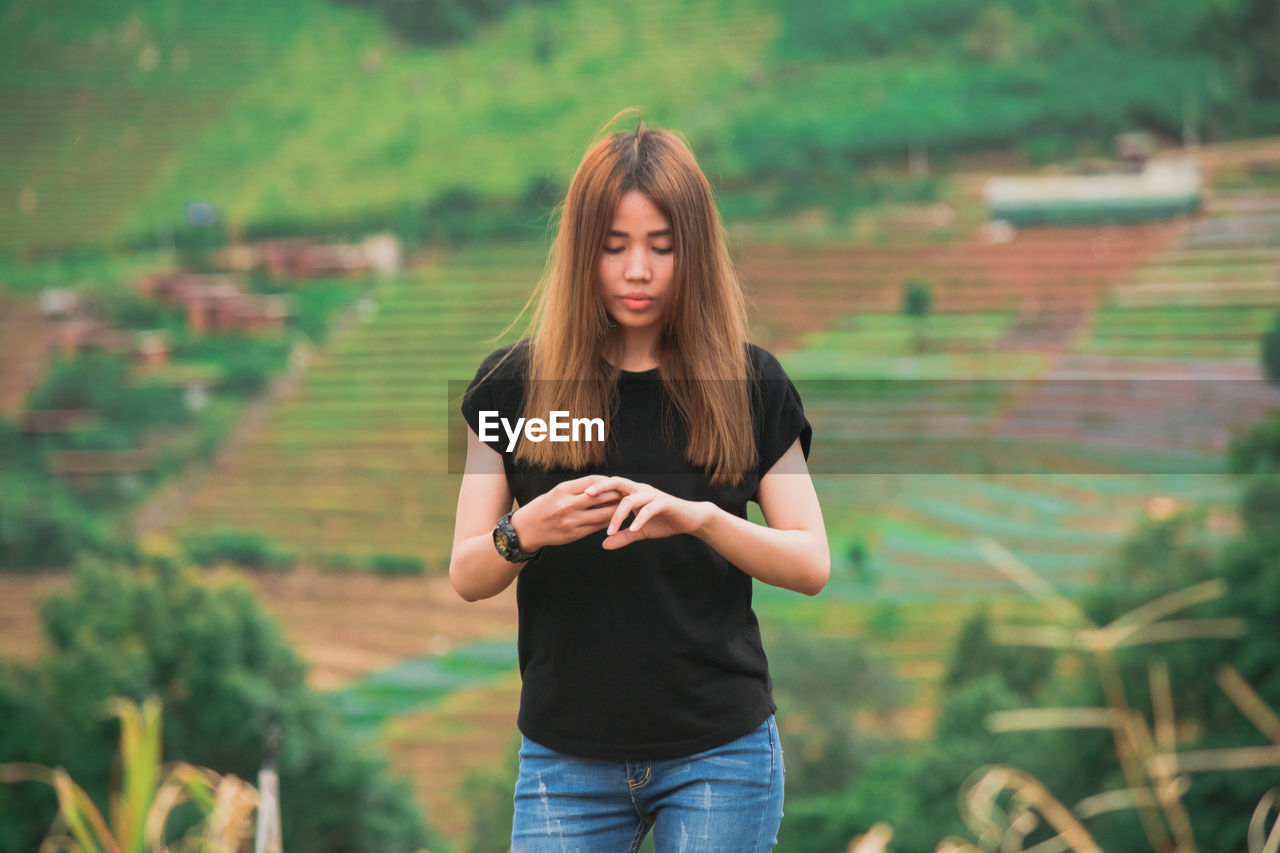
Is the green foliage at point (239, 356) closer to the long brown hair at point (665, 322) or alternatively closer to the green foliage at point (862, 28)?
the green foliage at point (862, 28)

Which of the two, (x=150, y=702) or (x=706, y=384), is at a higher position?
(x=706, y=384)

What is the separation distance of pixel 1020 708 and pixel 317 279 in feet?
14.4

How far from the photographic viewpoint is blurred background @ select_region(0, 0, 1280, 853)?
605 centimetres

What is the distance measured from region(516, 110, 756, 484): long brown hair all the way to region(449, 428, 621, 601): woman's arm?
2.3 inches

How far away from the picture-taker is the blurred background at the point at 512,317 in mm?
6055

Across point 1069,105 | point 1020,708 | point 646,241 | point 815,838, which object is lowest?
point 815,838

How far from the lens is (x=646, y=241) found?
4.36ft

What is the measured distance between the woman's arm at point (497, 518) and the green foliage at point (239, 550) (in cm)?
538

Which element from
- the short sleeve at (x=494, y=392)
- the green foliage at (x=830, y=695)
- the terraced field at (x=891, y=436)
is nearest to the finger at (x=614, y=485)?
the short sleeve at (x=494, y=392)

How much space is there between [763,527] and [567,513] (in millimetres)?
222

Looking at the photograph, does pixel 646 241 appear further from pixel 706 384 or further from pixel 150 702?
pixel 150 702

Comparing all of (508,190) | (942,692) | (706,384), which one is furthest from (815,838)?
(706,384)

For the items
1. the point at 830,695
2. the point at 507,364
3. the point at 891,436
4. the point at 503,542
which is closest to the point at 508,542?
the point at 503,542

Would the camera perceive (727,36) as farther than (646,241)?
Yes
